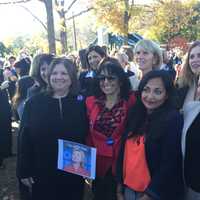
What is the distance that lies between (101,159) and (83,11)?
54.3 ft

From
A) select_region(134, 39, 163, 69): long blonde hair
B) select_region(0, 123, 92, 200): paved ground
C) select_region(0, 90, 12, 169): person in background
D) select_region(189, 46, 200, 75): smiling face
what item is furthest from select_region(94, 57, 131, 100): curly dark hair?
select_region(0, 90, 12, 169): person in background

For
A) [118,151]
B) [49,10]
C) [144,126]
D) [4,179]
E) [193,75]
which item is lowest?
[4,179]

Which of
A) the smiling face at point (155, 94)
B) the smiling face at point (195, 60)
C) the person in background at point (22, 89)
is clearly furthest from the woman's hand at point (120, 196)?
the person in background at point (22, 89)

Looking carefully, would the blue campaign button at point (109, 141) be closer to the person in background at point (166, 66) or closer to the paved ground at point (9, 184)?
the person in background at point (166, 66)

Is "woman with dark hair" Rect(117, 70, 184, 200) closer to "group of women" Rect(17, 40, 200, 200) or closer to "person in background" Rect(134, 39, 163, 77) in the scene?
"group of women" Rect(17, 40, 200, 200)

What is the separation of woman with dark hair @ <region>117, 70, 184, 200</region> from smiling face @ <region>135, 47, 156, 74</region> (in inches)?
47.8

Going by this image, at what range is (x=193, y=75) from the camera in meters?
3.99

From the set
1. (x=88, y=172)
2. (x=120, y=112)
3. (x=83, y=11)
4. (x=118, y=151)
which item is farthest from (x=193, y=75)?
(x=83, y=11)

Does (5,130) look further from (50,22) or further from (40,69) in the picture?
(50,22)

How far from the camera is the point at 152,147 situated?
304cm

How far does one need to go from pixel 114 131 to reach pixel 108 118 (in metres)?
0.13

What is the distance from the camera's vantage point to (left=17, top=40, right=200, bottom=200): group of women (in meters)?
3.02

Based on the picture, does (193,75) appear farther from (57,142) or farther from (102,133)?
(57,142)

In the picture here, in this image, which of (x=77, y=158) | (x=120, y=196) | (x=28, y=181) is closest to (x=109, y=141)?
(x=77, y=158)
